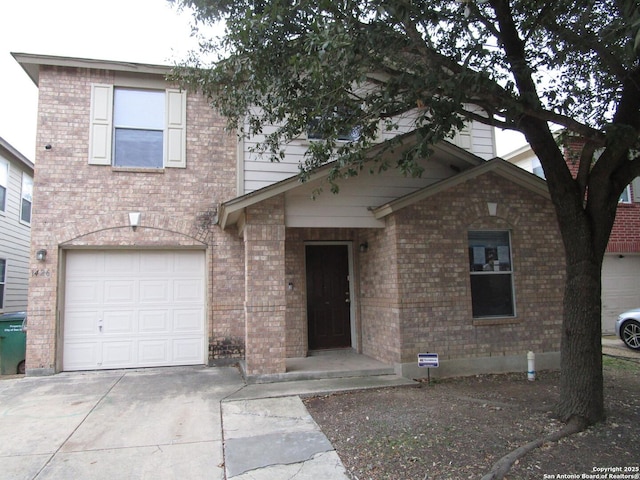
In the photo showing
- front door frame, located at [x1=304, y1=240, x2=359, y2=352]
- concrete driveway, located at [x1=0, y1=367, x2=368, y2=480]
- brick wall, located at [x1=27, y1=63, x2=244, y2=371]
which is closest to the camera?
concrete driveway, located at [x1=0, y1=367, x2=368, y2=480]

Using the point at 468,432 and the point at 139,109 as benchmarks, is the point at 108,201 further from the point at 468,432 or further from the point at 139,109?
the point at 468,432

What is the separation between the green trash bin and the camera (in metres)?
8.52

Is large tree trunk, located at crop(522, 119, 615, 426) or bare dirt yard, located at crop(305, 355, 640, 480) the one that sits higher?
large tree trunk, located at crop(522, 119, 615, 426)

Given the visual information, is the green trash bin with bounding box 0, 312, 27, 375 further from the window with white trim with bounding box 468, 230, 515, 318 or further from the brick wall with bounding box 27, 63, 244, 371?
the window with white trim with bounding box 468, 230, 515, 318

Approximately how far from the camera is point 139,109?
8.68 metres

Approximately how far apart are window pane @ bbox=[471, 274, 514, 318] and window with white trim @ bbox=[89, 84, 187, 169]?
6.03 meters

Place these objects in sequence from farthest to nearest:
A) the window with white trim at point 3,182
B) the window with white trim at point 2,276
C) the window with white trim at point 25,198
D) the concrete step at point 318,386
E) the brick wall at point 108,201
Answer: the window with white trim at point 25,198 → the window with white trim at point 3,182 → the window with white trim at point 2,276 → the brick wall at point 108,201 → the concrete step at point 318,386

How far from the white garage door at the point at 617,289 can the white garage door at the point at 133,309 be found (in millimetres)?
10770

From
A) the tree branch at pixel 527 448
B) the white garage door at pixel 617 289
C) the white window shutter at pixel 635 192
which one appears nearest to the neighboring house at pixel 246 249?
the tree branch at pixel 527 448

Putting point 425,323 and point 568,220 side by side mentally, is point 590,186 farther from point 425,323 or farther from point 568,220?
point 425,323

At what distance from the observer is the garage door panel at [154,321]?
8.41 metres

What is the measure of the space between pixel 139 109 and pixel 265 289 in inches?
182

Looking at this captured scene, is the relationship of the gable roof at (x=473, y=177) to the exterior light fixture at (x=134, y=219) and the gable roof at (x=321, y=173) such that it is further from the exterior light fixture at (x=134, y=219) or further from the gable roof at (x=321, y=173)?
the exterior light fixture at (x=134, y=219)

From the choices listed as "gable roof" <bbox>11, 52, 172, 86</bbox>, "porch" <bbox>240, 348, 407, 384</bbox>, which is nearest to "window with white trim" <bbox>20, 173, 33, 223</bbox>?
"gable roof" <bbox>11, 52, 172, 86</bbox>
